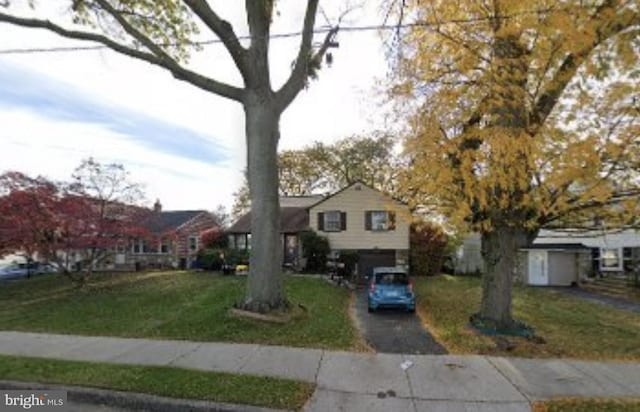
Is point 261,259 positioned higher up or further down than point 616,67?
further down

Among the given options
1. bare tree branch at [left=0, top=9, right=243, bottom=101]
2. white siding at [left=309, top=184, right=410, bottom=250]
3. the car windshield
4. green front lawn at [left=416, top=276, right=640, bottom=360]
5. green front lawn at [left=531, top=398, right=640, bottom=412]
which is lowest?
green front lawn at [left=416, top=276, right=640, bottom=360]

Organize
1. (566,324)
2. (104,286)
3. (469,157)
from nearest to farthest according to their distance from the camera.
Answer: (469,157) → (566,324) → (104,286)

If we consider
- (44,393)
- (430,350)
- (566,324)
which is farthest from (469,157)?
(44,393)

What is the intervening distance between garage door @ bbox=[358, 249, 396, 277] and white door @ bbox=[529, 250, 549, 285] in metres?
9.73

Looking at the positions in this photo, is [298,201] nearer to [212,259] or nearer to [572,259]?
[212,259]

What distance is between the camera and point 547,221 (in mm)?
10883

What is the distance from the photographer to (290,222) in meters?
32.0

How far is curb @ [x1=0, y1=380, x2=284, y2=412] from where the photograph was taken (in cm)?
673

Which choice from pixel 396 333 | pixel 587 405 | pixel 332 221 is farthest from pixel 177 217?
pixel 587 405

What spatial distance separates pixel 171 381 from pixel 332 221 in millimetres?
22417

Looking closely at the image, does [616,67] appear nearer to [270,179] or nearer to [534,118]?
[534,118]

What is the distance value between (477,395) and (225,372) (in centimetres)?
403

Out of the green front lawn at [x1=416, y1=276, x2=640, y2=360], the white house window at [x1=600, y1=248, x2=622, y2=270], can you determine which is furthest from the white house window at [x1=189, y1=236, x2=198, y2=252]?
the white house window at [x1=600, y1=248, x2=622, y2=270]

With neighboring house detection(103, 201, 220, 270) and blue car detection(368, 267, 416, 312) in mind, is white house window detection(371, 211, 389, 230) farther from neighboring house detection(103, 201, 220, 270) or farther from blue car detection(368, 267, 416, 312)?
neighboring house detection(103, 201, 220, 270)
